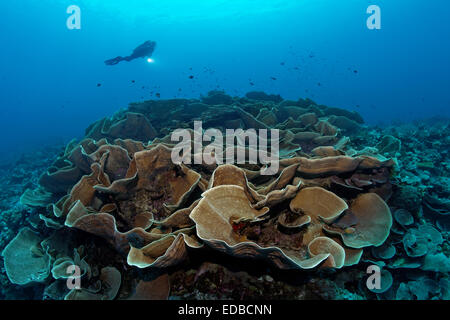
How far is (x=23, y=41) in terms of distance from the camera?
92.1 metres

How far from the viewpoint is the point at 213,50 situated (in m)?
132

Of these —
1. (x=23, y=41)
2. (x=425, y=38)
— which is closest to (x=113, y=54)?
(x=23, y=41)

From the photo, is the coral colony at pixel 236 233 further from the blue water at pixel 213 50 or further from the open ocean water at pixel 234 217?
the blue water at pixel 213 50

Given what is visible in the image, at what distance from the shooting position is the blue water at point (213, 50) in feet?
283

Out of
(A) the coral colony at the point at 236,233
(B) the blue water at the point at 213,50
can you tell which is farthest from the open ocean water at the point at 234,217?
(B) the blue water at the point at 213,50

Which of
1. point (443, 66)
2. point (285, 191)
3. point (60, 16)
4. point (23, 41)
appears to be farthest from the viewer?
point (443, 66)

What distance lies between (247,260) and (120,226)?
1826 millimetres

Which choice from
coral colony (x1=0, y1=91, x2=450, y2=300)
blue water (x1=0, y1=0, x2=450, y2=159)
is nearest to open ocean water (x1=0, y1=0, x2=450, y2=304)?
coral colony (x1=0, y1=91, x2=450, y2=300)

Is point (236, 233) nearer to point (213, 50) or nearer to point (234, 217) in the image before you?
point (234, 217)

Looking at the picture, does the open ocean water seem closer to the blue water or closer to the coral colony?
the coral colony

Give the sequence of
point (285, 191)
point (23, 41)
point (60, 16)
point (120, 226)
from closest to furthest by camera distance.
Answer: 1. point (285, 191)
2. point (120, 226)
3. point (60, 16)
4. point (23, 41)

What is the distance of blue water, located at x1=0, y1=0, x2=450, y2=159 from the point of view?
8638 centimetres
